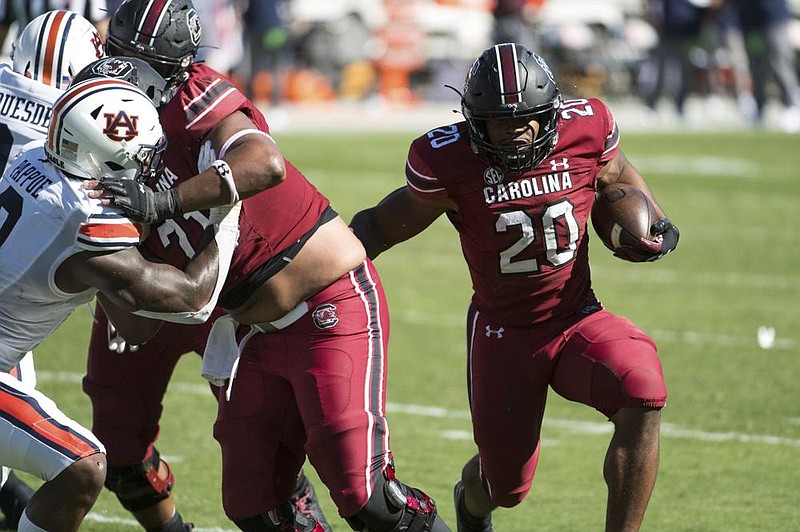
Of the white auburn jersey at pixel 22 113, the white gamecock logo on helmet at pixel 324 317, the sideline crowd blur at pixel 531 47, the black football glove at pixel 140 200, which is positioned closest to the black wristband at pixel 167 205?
the black football glove at pixel 140 200

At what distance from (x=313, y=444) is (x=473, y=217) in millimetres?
952

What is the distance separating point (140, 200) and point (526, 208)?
4.31 ft

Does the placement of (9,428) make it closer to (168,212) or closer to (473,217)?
(168,212)

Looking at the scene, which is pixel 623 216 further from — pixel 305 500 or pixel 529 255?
pixel 305 500

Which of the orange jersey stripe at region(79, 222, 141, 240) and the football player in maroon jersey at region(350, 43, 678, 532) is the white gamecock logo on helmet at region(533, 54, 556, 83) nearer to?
the football player in maroon jersey at region(350, 43, 678, 532)

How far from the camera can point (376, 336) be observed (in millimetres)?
4336

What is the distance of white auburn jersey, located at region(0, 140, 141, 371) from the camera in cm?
380

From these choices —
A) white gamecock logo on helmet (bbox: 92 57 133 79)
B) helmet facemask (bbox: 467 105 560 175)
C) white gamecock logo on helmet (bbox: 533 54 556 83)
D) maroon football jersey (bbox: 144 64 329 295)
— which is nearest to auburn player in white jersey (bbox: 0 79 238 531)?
white gamecock logo on helmet (bbox: 92 57 133 79)

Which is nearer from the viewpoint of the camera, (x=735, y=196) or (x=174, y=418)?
(x=174, y=418)

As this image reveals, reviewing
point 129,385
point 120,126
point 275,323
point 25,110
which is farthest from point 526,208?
point 25,110

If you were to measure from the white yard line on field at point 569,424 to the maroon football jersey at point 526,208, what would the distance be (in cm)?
200

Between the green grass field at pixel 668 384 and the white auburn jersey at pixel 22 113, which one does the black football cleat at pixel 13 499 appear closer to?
the green grass field at pixel 668 384


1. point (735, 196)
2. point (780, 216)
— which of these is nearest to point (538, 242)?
point (780, 216)

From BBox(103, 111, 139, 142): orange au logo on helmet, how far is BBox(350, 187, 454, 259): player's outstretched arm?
102cm
